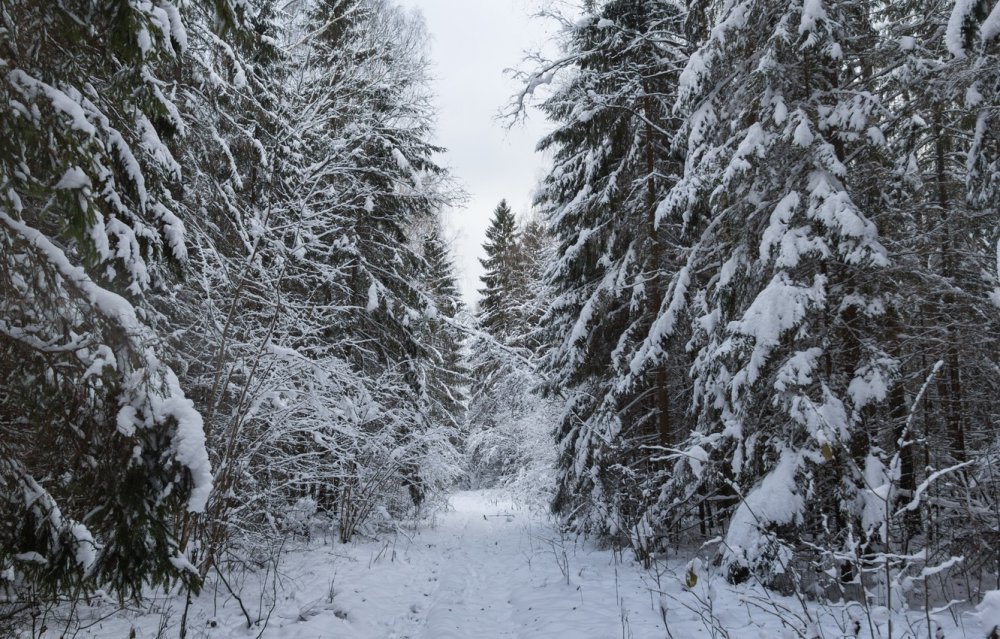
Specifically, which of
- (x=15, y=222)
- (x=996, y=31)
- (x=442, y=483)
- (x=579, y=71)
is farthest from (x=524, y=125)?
(x=442, y=483)

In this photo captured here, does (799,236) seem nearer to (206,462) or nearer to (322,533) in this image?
(206,462)

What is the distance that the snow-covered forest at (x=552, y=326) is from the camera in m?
3.13

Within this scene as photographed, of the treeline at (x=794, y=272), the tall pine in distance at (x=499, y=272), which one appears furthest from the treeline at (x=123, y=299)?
the tall pine in distance at (x=499, y=272)

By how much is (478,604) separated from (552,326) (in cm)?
631

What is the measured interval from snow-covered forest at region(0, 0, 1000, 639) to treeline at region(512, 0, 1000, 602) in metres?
0.06

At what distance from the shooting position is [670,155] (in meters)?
9.59

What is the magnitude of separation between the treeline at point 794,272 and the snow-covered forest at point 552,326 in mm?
62

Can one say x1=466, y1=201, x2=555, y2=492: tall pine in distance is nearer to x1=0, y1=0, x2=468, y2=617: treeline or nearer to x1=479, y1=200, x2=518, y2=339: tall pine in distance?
x1=479, y1=200, x2=518, y2=339: tall pine in distance

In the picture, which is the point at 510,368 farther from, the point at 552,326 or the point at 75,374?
the point at 75,374

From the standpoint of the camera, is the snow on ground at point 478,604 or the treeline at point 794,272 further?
the treeline at point 794,272

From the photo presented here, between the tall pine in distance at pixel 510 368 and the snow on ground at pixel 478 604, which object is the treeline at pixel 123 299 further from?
the tall pine in distance at pixel 510 368

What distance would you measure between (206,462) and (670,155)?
900 cm

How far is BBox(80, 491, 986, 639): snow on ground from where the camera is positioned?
4980 millimetres

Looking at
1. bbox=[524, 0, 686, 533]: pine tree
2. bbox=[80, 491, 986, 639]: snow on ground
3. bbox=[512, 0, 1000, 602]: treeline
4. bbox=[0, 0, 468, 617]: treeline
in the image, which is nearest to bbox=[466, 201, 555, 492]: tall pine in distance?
bbox=[524, 0, 686, 533]: pine tree
